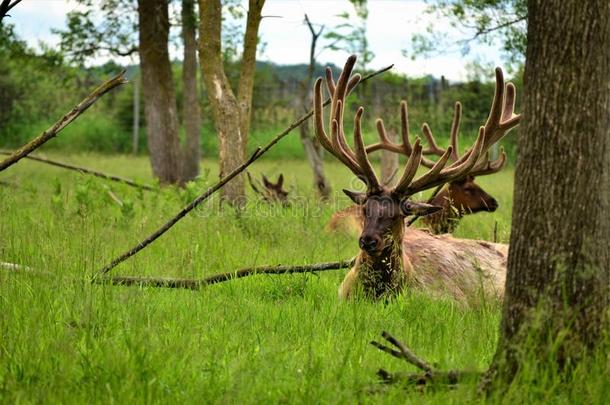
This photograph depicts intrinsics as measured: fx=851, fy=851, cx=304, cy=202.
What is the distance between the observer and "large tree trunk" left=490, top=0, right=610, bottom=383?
340cm

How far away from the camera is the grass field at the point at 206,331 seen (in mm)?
3521

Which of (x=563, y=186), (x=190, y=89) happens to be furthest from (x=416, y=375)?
(x=190, y=89)

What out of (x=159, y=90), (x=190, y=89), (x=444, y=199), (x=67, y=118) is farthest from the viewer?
(x=190, y=89)

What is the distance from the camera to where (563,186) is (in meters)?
3.44

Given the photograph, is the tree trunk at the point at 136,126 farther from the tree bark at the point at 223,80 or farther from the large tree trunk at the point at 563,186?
the large tree trunk at the point at 563,186

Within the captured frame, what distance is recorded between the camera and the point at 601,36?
341 centimetres

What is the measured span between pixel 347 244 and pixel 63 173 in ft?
42.0

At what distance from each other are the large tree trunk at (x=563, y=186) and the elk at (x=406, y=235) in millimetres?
2012

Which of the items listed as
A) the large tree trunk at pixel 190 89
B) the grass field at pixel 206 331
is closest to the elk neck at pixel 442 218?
the grass field at pixel 206 331

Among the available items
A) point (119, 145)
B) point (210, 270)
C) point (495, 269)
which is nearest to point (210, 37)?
point (210, 270)

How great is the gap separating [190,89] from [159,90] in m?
2.07

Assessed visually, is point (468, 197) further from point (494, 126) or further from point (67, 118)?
point (67, 118)

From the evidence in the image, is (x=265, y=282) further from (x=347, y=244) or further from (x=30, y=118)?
(x=30, y=118)


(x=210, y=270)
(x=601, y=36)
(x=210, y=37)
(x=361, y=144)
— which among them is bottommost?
(x=210, y=270)
